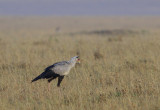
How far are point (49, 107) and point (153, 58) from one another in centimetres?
576

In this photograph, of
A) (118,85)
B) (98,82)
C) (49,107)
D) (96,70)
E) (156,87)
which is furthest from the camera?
(96,70)

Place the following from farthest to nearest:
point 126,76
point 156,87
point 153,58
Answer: point 153,58, point 126,76, point 156,87

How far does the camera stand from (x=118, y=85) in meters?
7.05

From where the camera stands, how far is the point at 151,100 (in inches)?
221

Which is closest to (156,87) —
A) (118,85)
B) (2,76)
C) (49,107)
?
(118,85)

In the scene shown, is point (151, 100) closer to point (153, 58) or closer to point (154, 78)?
point (154, 78)

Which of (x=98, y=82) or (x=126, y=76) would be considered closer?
(x=98, y=82)

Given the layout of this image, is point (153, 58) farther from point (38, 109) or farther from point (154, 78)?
point (38, 109)

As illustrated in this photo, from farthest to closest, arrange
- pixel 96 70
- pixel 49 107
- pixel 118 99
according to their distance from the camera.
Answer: pixel 96 70, pixel 118 99, pixel 49 107

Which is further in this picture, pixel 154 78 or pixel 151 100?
pixel 154 78

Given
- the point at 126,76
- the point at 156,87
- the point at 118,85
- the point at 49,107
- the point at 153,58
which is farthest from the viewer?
the point at 153,58

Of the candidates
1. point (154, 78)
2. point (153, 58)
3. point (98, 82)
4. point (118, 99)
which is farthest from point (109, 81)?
point (153, 58)

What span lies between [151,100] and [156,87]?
0.92 m

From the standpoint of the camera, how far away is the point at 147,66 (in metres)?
9.38
